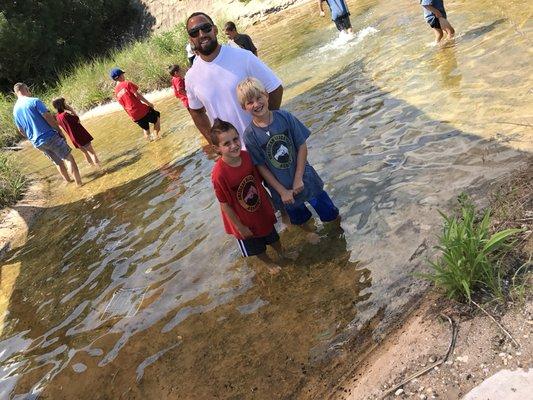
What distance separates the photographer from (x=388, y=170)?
524cm

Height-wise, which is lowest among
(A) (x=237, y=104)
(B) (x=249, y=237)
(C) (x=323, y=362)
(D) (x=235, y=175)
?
(C) (x=323, y=362)

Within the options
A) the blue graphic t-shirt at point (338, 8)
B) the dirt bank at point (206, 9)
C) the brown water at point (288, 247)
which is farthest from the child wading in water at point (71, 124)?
the dirt bank at point (206, 9)

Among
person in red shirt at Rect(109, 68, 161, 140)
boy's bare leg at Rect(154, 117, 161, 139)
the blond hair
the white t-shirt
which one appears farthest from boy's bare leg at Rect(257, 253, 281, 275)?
boy's bare leg at Rect(154, 117, 161, 139)

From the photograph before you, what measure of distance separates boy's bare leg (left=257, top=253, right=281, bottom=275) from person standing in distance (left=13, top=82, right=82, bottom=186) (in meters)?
6.23

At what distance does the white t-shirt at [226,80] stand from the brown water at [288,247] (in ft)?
4.74

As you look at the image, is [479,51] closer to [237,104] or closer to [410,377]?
[237,104]

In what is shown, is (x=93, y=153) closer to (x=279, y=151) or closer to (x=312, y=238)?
(x=312, y=238)

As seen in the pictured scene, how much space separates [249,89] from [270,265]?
1.58m

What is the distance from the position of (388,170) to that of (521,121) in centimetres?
136

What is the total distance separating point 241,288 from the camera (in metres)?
4.45

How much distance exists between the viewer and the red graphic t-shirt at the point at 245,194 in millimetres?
3885

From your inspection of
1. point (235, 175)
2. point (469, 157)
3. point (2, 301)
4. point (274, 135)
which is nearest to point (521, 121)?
point (469, 157)

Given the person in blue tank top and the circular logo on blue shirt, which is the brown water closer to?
the circular logo on blue shirt

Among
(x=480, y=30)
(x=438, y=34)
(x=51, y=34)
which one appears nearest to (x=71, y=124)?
(x=438, y=34)
